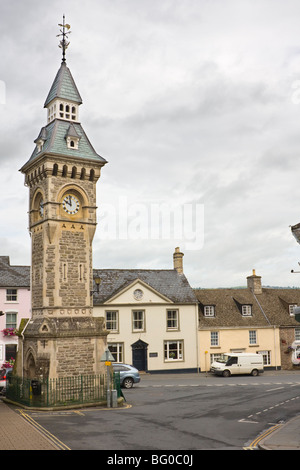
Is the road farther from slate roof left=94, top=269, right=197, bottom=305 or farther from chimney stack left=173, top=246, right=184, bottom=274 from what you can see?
chimney stack left=173, top=246, right=184, bottom=274

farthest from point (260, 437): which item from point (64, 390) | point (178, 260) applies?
point (178, 260)

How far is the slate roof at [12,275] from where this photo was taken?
1736 inches

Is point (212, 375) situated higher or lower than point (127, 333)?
lower

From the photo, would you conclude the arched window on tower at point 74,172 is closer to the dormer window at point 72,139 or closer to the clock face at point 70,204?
the clock face at point 70,204

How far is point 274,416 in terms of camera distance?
21078 mm

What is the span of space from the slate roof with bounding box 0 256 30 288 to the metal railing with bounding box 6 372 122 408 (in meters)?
19.6

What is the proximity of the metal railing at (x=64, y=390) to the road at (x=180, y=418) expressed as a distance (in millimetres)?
1063

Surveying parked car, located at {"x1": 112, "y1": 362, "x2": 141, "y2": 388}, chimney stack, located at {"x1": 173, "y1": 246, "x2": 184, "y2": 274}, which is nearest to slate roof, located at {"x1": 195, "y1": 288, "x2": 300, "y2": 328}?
chimney stack, located at {"x1": 173, "y1": 246, "x2": 184, "y2": 274}

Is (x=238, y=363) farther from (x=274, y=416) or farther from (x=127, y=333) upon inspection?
(x=274, y=416)

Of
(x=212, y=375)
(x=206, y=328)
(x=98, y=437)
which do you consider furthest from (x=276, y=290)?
(x=98, y=437)

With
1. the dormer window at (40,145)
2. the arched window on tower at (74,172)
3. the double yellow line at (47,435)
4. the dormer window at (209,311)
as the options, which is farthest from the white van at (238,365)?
the dormer window at (40,145)

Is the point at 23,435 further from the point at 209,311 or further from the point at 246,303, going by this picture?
the point at 246,303
